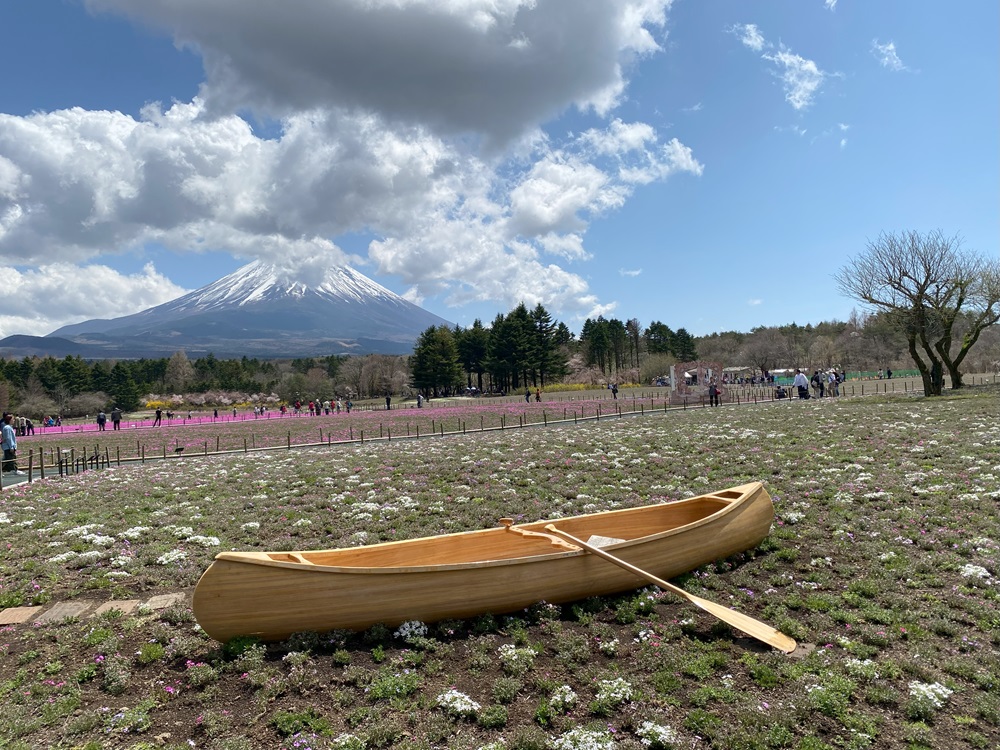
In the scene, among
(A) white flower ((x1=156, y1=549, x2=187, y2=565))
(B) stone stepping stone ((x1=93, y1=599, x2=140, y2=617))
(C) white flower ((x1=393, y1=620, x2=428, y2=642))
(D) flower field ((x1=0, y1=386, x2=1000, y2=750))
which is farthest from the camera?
(A) white flower ((x1=156, y1=549, x2=187, y2=565))

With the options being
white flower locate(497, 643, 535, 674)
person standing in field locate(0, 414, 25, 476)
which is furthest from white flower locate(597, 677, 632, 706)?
person standing in field locate(0, 414, 25, 476)

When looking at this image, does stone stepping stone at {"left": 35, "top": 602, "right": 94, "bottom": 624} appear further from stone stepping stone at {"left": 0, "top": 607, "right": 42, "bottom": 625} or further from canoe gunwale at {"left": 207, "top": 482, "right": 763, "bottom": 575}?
canoe gunwale at {"left": 207, "top": 482, "right": 763, "bottom": 575}

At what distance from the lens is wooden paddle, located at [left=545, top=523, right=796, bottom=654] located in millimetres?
6984

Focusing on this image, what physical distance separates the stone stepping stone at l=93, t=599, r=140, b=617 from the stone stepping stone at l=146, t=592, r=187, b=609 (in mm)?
236

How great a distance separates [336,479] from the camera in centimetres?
1880

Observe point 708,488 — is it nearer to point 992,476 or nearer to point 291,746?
point 992,476

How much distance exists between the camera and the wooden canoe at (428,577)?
7074mm

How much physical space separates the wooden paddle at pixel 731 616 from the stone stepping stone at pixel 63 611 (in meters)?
8.14

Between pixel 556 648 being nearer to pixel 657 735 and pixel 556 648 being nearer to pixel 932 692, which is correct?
pixel 657 735

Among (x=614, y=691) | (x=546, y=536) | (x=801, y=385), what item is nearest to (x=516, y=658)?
(x=614, y=691)

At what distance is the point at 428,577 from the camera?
7430mm

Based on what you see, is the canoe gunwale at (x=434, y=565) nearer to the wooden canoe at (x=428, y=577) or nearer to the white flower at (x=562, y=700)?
the wooden canoe at (x=428, y=577)

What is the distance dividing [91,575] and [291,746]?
737 cm

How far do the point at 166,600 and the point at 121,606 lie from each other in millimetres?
654
